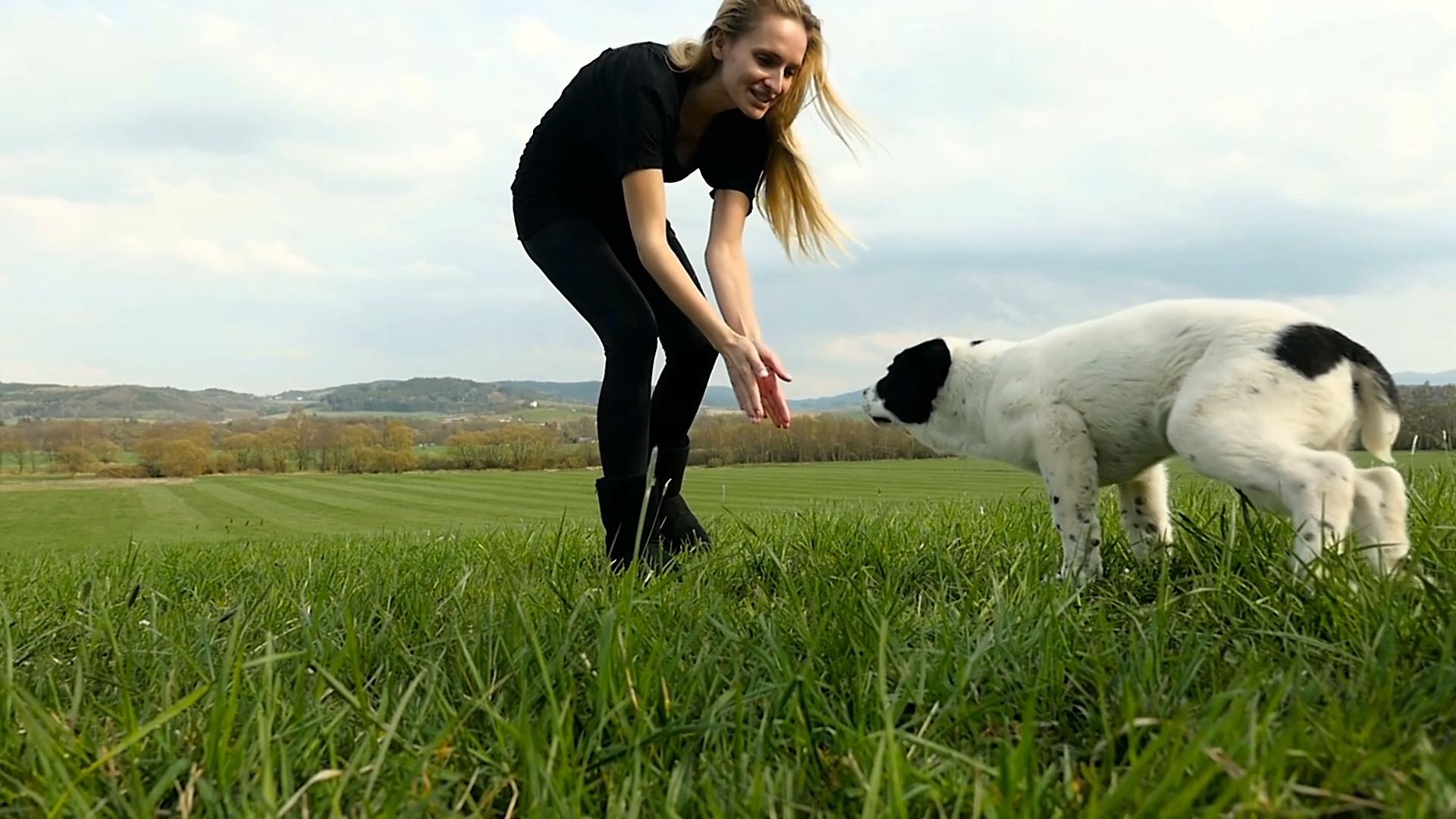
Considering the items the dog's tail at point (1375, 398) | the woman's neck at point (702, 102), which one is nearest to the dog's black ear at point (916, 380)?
the woman's neck at point (702, 102)

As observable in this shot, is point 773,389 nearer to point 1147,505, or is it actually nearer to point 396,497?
point 1147,505

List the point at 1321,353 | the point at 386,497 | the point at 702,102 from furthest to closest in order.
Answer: the point at 386,497, the point at 702,102, the point at 1321,353

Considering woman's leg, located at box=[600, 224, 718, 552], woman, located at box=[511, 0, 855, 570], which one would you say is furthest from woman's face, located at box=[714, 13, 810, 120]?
woman's leg, located at box=[600, 224, 718, 552]

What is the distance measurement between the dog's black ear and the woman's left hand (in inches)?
40.1

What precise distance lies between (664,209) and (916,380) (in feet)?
4.80

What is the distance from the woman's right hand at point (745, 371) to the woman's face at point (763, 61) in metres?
1.04

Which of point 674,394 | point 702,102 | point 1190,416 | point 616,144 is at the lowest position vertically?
point 1190,416

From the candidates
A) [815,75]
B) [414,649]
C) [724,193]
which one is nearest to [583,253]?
[724,193]

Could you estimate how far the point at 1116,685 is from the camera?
1.74 m

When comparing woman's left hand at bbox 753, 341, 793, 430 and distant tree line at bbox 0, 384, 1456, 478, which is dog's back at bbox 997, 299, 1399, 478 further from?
distant tree line at bbox 0, 384, 1456, 478

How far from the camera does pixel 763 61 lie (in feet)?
11.7

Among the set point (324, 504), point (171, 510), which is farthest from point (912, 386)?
point (171, 510)

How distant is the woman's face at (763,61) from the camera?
3.53 metres

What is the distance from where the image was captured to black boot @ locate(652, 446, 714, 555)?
14.4 feet
